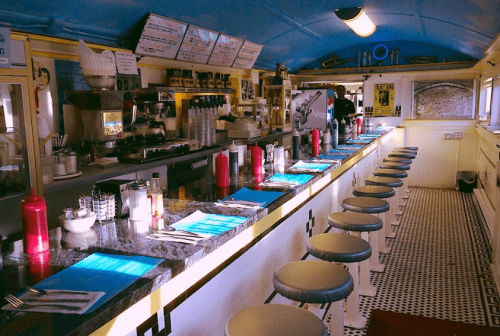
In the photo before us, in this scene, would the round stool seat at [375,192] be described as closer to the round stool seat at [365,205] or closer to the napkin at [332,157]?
the round stool seat at [365,205]

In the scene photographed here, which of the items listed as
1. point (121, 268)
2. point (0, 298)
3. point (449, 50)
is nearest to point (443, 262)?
point (121, 268)

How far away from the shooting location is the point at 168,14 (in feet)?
15.9

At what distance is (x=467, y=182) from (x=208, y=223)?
7.63 metres

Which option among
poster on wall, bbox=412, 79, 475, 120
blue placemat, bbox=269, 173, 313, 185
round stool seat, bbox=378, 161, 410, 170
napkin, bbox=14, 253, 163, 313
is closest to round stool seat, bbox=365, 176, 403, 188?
round stool seat, bbox=378, 161, 410, 170

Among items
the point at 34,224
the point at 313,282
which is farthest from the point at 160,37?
the point at 313,282

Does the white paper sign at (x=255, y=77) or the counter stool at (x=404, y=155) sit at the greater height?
the white paper sign at (x=255, y=77)

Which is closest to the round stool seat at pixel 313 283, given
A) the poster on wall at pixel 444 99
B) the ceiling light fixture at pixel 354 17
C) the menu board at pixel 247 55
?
the ceiling light fixture at pixel 354 17

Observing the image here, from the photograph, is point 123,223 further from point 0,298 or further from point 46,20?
point 46,20

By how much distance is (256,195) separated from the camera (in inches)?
107

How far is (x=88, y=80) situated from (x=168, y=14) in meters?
1.36

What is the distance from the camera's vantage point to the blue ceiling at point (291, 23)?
392 centimetres

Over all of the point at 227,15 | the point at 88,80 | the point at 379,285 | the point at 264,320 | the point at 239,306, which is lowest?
the point at 379,285

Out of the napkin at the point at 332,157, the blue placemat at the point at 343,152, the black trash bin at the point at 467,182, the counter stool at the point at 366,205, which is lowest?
the black trash bin at the point at 467,182

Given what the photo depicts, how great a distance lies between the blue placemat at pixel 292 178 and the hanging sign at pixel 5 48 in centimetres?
196
